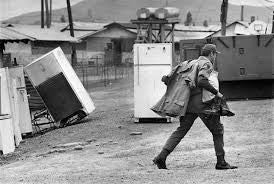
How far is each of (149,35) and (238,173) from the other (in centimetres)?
1554

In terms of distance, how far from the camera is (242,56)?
1823 centimetres

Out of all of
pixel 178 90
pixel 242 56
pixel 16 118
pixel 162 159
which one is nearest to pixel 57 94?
pixel 16 118

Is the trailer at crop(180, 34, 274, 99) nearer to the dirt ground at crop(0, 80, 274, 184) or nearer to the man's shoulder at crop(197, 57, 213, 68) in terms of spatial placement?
the dirt ground at crop(0, 80, 274, 184)

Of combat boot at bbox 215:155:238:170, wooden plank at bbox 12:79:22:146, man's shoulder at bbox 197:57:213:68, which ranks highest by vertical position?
man's shoulder at bbox 197:57:213:68

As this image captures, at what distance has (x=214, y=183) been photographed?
732cm

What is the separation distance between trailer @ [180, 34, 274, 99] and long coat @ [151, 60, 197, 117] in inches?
358

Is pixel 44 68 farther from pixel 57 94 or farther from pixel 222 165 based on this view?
pixel 222 165

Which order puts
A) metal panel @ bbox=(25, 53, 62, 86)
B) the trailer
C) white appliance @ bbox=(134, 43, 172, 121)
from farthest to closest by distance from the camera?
the trailer, metal panel @ bbox=(25, 53, 62, 86), white appliance @ bbox=(134, 43, 172, 121)

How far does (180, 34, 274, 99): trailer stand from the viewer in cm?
1805

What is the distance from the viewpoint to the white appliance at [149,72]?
14805 millimetres

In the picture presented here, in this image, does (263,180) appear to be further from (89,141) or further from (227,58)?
(227,58)

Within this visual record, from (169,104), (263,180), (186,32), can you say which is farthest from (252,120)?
(186,32)

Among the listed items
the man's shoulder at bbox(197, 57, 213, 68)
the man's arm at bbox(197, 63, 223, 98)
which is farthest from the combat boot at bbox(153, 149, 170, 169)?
the man's shoulder at bbox(197, 57, 213, 68)

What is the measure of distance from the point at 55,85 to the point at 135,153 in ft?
19.6
